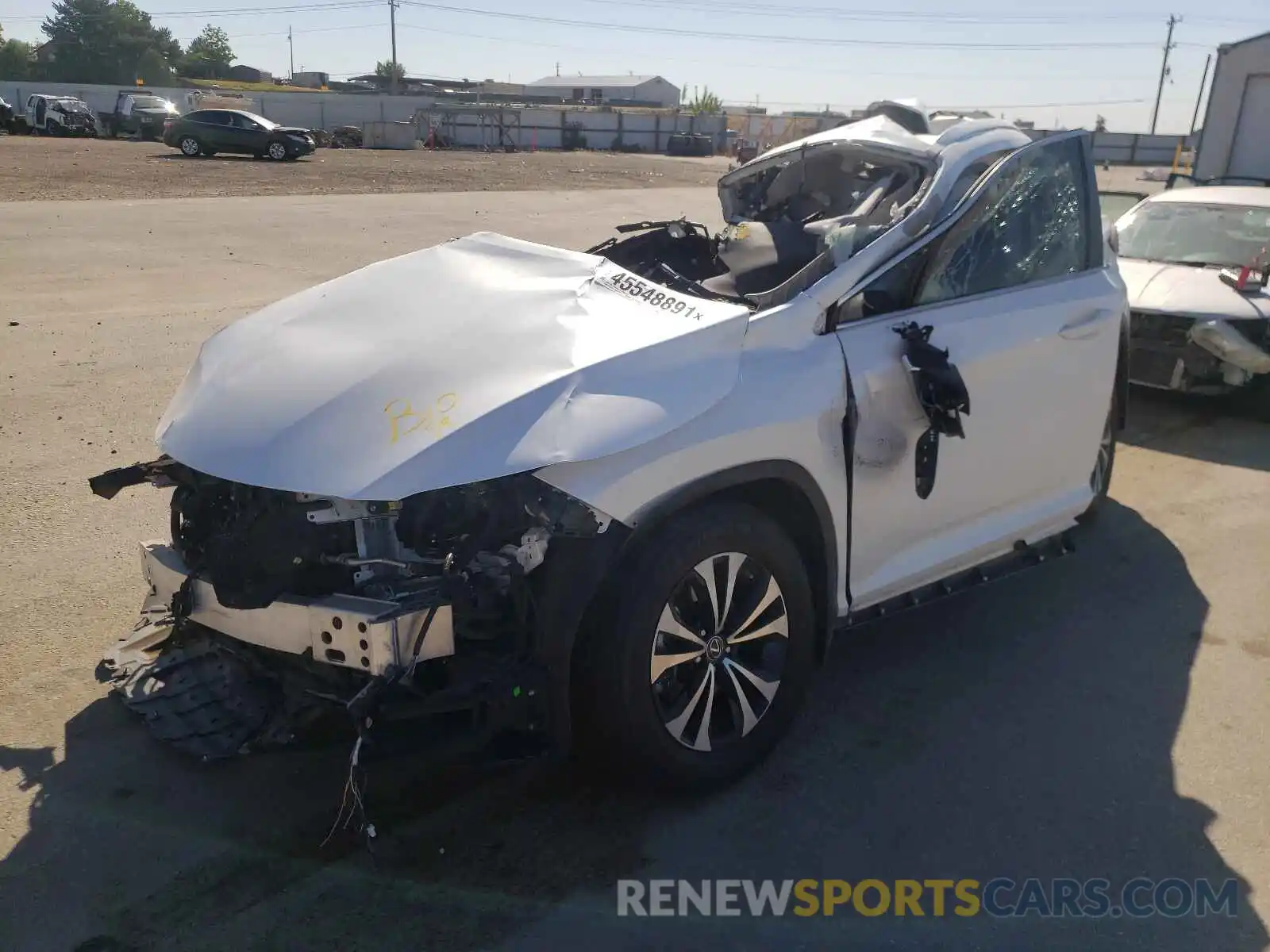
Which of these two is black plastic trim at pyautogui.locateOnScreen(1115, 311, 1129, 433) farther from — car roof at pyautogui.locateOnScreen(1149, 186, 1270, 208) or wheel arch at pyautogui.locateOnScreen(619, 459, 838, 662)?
car roof at pyautogui.locateOnScreen(1149, 186, 1270, 208)

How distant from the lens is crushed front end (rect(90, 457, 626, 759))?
8.97 feet

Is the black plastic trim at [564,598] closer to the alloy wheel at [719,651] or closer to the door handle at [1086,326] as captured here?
the alloy wheel at [719,651]

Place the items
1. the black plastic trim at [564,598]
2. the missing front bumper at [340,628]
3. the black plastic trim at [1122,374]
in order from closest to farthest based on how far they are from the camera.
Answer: the missing front bumper at [340,628] < the black plastic trim at [564,598] < the black plastic trim at [1122,374]

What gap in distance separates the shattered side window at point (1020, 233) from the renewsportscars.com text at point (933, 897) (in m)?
1.97

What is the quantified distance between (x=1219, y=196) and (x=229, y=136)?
97.2 feet

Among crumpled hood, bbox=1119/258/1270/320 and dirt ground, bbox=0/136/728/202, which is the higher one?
crumpled hood, bbox=1119/258/1270/320

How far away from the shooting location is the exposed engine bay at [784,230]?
3.72 m

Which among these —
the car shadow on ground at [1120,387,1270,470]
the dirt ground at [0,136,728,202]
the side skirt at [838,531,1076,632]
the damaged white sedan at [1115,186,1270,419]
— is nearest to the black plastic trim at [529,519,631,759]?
the side skirt at [838,531,1076,632]

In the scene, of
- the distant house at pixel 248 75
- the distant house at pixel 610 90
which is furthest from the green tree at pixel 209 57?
the distant house at pixel 610 90

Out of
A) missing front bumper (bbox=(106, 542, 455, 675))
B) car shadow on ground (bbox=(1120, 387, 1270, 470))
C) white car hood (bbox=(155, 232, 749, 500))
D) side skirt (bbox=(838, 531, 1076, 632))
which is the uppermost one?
white car hood (bbox=(155, 232, 749, 500))

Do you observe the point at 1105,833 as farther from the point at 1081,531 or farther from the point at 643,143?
the point at 643,143

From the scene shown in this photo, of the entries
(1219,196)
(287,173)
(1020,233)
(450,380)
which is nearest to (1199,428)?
(1219,196)

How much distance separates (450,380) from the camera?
300 centimetres

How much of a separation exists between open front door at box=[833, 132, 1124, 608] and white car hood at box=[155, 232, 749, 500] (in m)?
0.64
